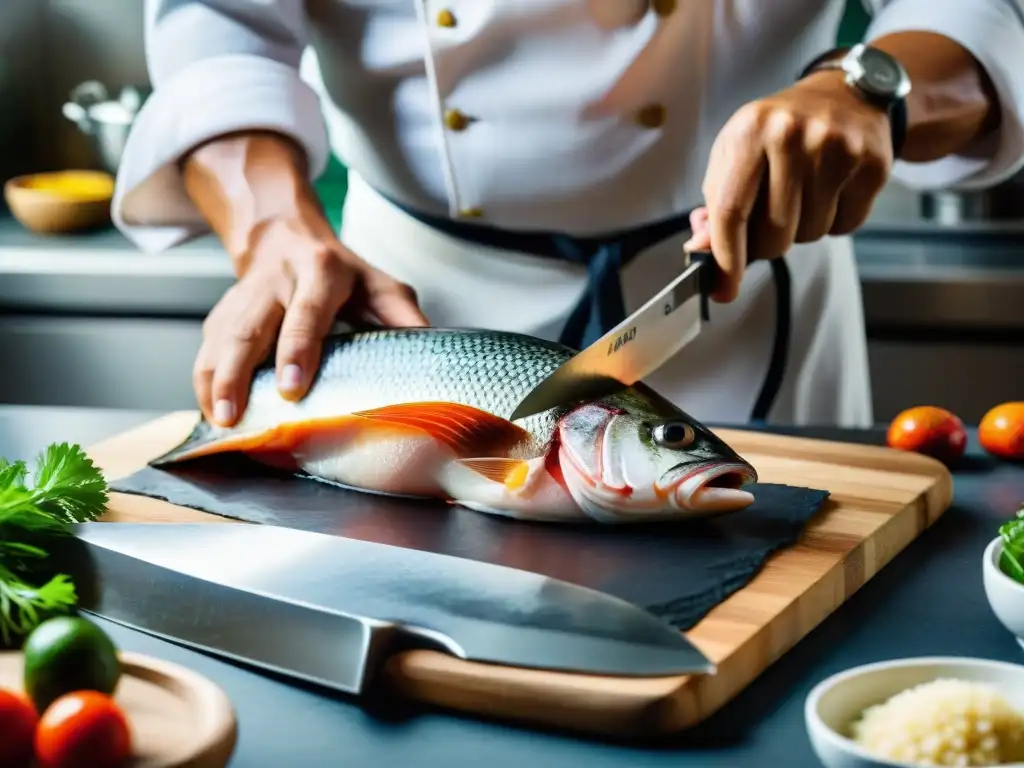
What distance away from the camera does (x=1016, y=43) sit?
4.79ft

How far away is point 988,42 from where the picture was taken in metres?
1.44

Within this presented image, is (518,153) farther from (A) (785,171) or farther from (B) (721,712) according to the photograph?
(B) (721,712)

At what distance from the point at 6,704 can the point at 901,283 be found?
1794 millimetres

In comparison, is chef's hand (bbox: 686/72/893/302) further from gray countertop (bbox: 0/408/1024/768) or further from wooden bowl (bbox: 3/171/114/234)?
wooden bowl (bbox: 3/171/114/234)

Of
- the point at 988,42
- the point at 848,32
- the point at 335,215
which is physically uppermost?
the point at 988,42

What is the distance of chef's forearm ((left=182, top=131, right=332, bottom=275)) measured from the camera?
4.79 feet

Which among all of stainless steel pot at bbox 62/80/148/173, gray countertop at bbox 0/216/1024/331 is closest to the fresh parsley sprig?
gray countertop at bbox 0/216/1024/331

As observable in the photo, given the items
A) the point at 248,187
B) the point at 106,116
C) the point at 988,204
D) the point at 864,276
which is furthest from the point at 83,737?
the point at 106,116

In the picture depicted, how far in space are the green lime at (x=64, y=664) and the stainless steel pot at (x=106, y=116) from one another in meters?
2.16

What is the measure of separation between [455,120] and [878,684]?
949mm

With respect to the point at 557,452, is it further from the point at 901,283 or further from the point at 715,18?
the point at 901,283

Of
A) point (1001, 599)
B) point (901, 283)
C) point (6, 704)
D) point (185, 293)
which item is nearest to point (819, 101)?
point (1001, 599)

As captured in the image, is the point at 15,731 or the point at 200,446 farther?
the point at 200,446

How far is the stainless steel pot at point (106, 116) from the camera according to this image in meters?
2.78
